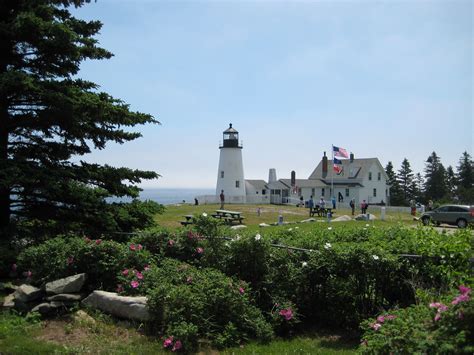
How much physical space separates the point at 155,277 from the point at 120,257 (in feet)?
3.45

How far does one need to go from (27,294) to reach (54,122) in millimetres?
4669

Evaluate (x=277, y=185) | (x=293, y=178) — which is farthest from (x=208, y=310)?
(x=277, y=185)

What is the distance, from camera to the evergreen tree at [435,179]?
8825 cm

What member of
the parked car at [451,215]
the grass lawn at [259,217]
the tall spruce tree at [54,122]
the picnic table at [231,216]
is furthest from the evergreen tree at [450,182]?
the tall spruce tree at [54,122]

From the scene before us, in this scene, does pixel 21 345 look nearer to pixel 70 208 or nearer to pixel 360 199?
pixel 70 208

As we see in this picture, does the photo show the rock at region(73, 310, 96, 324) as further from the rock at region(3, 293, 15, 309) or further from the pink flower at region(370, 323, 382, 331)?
the pink flower at region(370, 323, 382, 331)

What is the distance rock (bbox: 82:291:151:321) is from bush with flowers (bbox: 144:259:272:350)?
0.74ft

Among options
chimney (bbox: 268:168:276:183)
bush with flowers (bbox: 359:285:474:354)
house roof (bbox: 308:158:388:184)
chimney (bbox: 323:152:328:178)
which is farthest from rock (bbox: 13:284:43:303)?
chimney (bbox: 268:168:276:183)

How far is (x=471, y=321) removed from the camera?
362 cm

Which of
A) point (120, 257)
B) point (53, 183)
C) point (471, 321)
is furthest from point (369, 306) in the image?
point (53, 183)

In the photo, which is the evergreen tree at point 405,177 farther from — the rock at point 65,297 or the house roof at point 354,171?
the rock at point 65,297

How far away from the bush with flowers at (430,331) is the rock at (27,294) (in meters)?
5.26

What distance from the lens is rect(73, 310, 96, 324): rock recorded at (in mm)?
6129

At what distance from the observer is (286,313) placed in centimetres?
626
